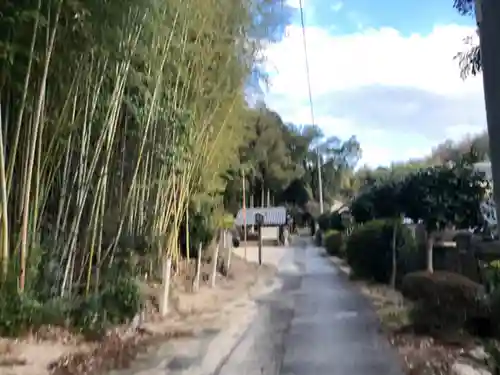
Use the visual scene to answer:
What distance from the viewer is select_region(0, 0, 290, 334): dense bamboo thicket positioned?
5.40m

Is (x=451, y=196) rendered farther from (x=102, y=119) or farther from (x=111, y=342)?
(x=111, y=342)

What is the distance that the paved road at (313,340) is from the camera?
4.98m

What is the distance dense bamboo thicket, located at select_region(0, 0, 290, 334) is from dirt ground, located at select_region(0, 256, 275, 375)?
572mm

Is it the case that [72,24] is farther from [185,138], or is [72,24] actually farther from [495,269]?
[495,269]

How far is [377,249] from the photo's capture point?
1073cm

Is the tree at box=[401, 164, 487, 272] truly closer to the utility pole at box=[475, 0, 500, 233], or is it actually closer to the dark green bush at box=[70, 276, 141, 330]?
the dark green bush at box=[70, 276, 141, 330]

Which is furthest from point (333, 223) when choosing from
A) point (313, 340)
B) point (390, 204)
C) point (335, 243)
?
point (313, 340)

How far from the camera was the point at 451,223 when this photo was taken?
8203 millimetres

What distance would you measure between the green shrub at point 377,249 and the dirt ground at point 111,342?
2.45 metres

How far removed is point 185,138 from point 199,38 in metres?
1.17

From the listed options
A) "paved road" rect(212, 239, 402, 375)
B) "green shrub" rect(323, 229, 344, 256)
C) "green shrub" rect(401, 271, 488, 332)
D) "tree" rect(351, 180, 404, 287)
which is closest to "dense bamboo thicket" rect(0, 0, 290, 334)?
"paved road" rect(212, 239, 402, 375)

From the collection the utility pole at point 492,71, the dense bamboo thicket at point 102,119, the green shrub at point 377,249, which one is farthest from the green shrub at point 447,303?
the green shrub at point 377,249

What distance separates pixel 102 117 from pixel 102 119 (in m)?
0.02

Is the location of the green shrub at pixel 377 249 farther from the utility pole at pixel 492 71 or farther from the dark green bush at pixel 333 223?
the dark green bush at pixel 333 223
